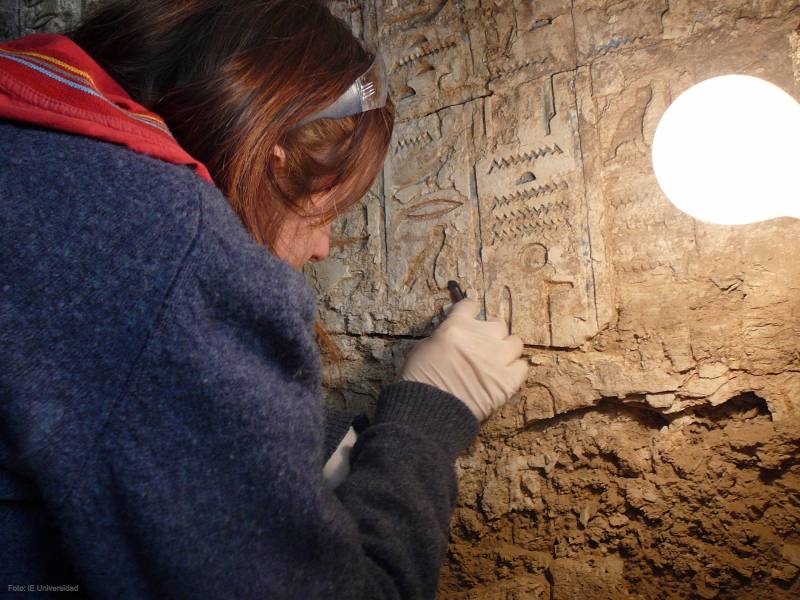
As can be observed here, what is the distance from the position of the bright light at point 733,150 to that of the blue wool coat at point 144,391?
842 mm

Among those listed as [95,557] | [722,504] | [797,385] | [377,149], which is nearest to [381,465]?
[95,557]

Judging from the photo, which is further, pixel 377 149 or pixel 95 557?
pixel 377 149

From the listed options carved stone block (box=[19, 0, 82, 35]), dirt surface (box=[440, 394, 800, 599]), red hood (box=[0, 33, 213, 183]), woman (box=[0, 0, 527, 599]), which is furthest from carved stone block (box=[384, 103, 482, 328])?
carved stone block (box=[19, 0, 82, 35])

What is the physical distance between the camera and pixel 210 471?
0.80 m

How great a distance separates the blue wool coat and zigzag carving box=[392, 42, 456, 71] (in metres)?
1.30

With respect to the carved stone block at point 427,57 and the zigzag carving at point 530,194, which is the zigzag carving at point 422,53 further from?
the zigzag carving at point 530,194

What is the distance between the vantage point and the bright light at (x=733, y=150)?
110 centimetres

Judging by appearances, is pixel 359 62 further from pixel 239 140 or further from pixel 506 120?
pixel 506 120

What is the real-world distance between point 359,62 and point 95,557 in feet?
3.31

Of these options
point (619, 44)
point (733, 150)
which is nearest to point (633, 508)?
point (733, 150)

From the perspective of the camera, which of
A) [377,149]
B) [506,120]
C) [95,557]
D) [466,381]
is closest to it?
[95,557]

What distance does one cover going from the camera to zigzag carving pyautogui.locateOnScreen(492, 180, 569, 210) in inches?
65.5

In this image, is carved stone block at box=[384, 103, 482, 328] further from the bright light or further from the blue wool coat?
the blue wool coat

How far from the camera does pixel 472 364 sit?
1.56 meters
